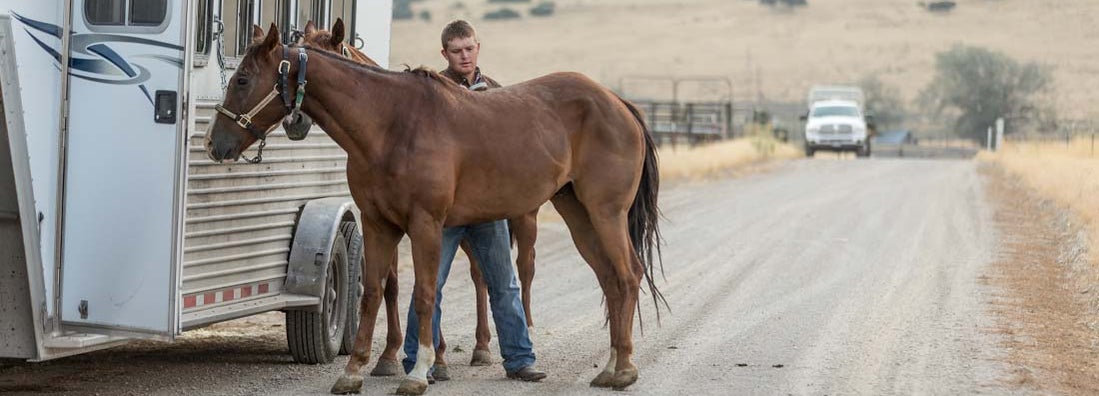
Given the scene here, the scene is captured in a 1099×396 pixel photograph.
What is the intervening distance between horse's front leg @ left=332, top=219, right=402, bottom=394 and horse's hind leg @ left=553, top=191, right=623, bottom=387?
106 cm

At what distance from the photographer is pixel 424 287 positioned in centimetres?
795

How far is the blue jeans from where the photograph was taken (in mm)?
8625

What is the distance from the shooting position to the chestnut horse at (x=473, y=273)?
8.24 m

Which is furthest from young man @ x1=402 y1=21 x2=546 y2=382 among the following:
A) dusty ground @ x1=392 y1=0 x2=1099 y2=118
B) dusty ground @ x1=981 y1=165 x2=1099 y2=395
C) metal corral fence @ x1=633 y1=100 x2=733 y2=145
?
dusty ground @ x1=392 y1=0 x2=1099 y2=118

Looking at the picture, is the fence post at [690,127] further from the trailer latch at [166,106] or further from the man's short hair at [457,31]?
the trailer latch at [166,106]

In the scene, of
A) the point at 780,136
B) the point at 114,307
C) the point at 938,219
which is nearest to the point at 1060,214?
the point at 938,219

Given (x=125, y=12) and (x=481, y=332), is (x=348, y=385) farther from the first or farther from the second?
(x=125, y=12)

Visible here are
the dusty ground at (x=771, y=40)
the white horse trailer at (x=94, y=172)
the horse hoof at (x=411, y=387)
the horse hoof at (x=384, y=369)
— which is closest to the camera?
the white horse trailer at (x=94, y=172)

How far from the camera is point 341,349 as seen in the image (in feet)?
31.7

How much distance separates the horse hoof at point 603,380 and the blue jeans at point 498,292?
405mm

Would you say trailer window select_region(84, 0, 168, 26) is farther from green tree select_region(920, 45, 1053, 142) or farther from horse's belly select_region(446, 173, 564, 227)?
green tree select_region(920, 45, 1053, 142)

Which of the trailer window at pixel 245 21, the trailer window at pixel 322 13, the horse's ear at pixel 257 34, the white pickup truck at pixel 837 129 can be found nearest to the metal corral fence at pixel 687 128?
the white pickup truck at pixel 837 129

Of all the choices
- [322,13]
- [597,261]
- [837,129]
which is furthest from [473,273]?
[837,129]

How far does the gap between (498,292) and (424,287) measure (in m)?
0.80
